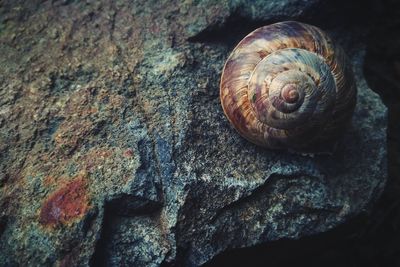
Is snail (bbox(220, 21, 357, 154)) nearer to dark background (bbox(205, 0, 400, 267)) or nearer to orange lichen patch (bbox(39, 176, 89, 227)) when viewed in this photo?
dark background (bbox(205, 0, 400, 267))

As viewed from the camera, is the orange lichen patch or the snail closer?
the orange lichen patch

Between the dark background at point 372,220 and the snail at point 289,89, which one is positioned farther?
the dark background at point 372,220

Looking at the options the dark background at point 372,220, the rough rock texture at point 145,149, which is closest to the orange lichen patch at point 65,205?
the rough rock texture at point 145,149

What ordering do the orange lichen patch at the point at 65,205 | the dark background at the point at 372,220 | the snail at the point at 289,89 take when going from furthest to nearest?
the dark background at the point at 372,220 → the snail at the point at 289,89 → the orange lichen patch at the point at 65,205

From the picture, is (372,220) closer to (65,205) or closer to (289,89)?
(289,89)

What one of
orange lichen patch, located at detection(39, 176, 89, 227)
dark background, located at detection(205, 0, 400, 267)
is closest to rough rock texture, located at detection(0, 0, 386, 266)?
orange lichen patch, located at detection(39, 176, 89, 227)

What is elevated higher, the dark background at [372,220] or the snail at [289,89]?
the snail at [289,89]

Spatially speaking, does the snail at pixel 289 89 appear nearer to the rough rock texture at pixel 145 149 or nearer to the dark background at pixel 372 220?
the rough rock texture at pixel 145 149

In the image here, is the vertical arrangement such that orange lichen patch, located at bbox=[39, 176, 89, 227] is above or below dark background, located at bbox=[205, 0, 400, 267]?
above
